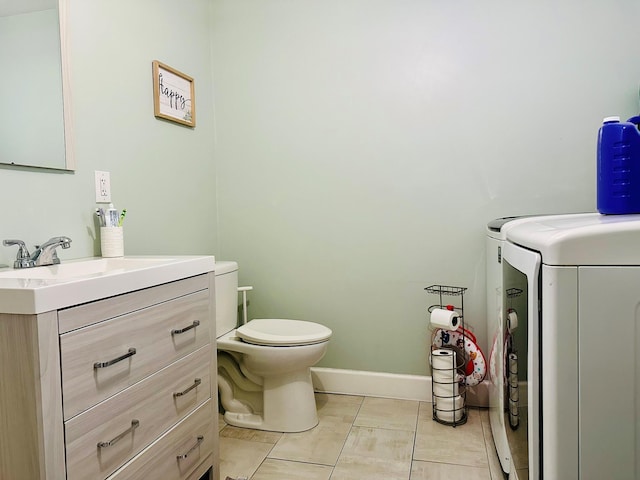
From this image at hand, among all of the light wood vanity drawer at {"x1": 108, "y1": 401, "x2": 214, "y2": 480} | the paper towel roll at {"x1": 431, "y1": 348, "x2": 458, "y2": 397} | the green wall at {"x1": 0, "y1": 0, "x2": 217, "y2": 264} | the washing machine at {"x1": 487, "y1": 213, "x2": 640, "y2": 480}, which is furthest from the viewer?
the paper towel roll at {"x1": 431, "y1": 348, "x2": 458, "y2": 397}

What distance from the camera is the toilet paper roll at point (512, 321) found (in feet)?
4.29

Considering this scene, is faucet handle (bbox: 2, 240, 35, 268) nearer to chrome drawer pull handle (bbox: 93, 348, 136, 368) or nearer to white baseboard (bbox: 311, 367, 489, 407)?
chrome drawer pull handle (bbox: 93, 348, 136, 368)

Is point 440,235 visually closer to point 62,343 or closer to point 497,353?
point 497,353

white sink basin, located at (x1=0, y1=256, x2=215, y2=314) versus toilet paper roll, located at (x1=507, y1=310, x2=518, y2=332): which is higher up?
white sink basin, located at (x1=0, y1=256, x2=215, y2=314)

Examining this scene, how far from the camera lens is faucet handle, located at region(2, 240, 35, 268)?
140cm

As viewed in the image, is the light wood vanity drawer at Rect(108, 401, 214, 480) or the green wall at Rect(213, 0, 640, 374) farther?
the green wall at Rect(213, 0, 640, 374)

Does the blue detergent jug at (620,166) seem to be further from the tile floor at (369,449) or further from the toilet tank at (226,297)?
the toilet tank at (226,297)

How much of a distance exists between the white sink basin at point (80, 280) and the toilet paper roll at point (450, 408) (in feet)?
4.26

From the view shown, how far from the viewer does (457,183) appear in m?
2.37

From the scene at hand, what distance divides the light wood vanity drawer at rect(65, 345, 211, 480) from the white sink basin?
0.89ft

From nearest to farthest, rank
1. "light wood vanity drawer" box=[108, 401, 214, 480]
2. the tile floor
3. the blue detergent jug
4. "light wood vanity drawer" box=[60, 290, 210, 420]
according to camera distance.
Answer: "light wood vanity drawer" box=[60, 290, 210, 420], the blue detergent jug, "light wood vanity drawer" box=[108, 401, 214, 480], the tile floor

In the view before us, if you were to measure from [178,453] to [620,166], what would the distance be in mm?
1489

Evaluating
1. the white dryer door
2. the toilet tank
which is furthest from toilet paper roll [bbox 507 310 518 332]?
the toilet tank

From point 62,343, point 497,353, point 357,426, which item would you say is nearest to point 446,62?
point 497,353
